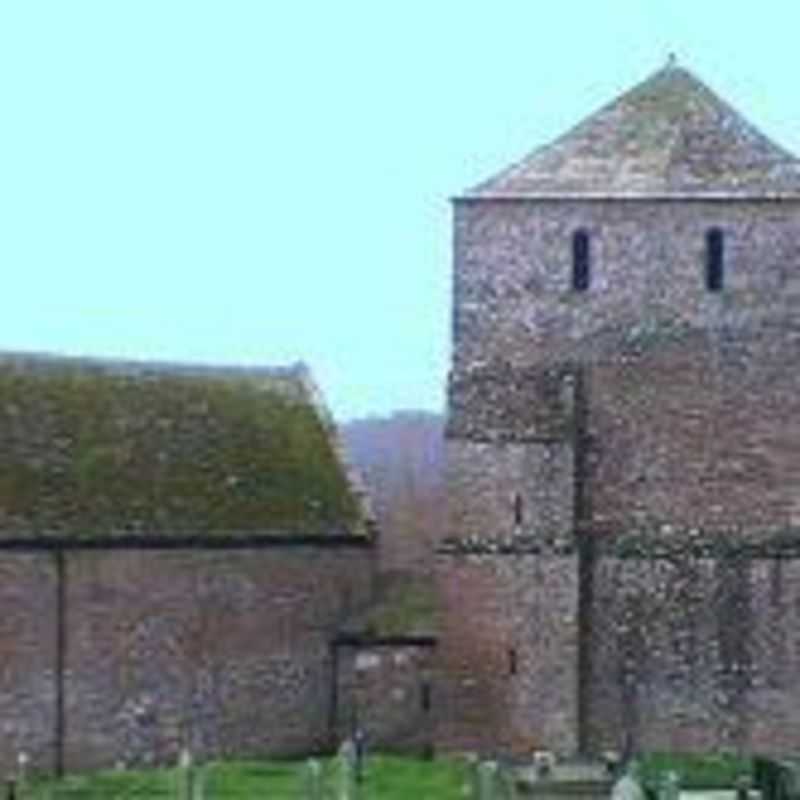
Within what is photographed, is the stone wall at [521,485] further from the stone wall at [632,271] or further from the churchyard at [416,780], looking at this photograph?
the churchyard at [416,780]

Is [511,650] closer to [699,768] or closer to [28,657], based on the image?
[699,768]

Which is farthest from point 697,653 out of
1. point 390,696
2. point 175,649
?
point 175,649

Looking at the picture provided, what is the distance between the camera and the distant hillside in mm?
75500

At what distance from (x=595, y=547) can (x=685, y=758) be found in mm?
4119

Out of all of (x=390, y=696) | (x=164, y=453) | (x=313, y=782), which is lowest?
(x=313, y=782)

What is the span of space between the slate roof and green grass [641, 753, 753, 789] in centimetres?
1007

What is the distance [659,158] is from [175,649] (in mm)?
12526

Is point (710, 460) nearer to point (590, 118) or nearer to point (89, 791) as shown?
point (590, 118)

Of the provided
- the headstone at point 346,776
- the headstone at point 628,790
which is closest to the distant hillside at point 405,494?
the headstone at point 346,776

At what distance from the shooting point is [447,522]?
6506 centimetres

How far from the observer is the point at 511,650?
210ft

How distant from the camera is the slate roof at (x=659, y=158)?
64.1m

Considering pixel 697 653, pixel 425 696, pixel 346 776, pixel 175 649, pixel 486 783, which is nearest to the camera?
pixel 486 783

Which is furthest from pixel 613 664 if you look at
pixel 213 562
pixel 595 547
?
pixel 213 562
